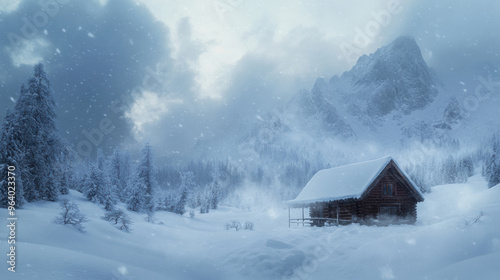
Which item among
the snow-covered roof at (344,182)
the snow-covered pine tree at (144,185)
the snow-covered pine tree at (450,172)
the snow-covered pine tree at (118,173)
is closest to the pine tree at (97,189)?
the snow-covered pine tree at (144,185)

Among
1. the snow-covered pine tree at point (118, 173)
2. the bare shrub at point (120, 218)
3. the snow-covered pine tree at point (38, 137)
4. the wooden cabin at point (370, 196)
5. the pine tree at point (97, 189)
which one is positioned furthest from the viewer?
the snow-covered pine tree at point (118, 173)

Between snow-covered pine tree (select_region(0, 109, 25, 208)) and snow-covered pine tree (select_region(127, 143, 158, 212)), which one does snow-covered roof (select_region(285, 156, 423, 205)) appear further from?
snow-covered pine tree (select_region(0, 109, 25, 208))

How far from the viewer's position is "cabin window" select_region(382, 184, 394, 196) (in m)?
29.5

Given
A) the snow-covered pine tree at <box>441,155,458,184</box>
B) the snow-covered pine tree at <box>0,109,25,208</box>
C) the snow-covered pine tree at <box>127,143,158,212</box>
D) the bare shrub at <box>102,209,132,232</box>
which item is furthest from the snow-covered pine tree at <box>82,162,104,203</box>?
the snow-covered pine tree at <box>441,155,458,184</box>

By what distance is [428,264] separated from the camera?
14.4 metres

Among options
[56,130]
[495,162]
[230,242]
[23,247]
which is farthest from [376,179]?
[495,162]

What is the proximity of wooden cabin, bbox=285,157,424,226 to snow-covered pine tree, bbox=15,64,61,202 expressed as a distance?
23391 mm

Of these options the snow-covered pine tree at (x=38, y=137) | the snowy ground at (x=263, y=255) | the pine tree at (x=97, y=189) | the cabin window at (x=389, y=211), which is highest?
the snow-covered pine tree at (x=38, y=137)

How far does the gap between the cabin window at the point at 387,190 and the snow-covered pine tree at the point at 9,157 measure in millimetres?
28367

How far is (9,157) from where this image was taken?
22.8 m

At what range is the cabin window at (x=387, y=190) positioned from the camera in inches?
1161

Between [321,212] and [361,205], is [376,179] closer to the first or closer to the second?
[361,205]

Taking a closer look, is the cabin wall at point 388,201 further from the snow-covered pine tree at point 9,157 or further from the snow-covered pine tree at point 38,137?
the snow-covered pine tree at point 38,137

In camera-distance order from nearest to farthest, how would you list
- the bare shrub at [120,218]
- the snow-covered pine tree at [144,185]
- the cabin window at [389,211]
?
the bare shrub at [120,218] < the cabin window at [389,211] < the snow-covered pine tree at [144,185]
